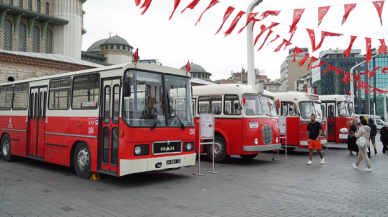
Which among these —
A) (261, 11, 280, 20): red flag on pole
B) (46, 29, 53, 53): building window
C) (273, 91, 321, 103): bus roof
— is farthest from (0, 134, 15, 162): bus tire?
(46, 29, 53, 53): building window

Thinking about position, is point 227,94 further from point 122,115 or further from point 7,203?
point 7,203

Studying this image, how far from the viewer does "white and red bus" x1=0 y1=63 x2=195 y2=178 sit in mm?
7945

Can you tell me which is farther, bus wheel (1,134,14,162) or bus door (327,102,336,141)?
bus door (327,102,336,141)

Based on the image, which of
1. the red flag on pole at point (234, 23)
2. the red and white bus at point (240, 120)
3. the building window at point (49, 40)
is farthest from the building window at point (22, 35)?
the red flag on pole at point (234, 23)

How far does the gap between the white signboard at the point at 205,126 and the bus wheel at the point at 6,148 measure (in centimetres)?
759

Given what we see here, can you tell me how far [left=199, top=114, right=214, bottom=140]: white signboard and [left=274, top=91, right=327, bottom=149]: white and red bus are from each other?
6.84 meters

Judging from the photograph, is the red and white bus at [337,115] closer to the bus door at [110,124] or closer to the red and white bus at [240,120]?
the red and white bus at [240,120]

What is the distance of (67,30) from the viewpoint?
42.9 meters

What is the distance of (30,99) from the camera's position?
454 inches

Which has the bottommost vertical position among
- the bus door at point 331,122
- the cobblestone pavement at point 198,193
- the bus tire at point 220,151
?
the cobblestone pavement at point 198,193

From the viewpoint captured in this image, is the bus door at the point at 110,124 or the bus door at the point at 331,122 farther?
the bus door at the point at 331,122

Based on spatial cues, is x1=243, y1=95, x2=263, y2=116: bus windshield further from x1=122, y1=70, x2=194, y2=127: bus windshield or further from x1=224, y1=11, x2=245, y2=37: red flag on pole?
x1=122, y1=70, x2=194, y2=127: bus windshield

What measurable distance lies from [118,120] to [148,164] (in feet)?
4.28

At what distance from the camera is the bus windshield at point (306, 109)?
16.0 metres
